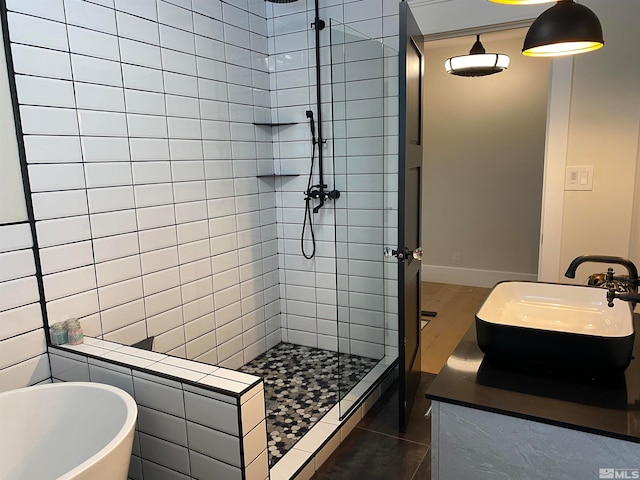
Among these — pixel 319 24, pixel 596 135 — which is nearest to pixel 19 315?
pixel 319 24

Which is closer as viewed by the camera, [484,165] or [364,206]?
[364,206]

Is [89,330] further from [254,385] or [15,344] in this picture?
[254,385]

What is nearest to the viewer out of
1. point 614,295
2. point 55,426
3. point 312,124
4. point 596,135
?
point 614,295

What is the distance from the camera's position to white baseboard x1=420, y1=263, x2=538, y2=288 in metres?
4.85

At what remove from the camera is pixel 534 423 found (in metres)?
1.09

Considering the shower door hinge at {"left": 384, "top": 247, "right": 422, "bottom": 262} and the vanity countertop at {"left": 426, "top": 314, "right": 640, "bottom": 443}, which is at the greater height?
the shower door hinge at {"left": 384, "top": 247, "right": 422, "bottom": 262}

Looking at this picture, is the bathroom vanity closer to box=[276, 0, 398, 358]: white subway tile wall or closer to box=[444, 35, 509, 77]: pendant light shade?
box=[276, 0, 398, 358]: white subway tile wall

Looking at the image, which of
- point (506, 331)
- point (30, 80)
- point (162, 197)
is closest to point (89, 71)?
point (30, 80)

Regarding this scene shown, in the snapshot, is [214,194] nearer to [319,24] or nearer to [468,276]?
[319,24]

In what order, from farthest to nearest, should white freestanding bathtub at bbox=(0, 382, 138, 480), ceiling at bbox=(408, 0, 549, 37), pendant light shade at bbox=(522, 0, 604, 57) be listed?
ceiling at bbox=(408, 0, 549, 37) → white freestanding bathtub at bbox=(0, 382, 138, 480) → pendant light shade at bbox=(522, 0, 604, 57)

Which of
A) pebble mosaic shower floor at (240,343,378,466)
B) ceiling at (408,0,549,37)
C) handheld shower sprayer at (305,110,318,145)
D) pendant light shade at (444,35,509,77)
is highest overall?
ceiling at (408,0,549,37)

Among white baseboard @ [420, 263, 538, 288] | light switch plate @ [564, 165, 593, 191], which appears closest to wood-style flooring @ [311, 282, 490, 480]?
light switch plate @ [564, 165, 593, 191]

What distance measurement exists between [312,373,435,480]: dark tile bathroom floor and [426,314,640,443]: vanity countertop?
0.99 metres

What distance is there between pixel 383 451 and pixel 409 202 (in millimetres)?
1235
